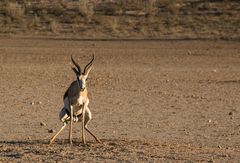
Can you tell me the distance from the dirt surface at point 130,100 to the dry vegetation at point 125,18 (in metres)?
2.24

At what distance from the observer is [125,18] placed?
1507 inches

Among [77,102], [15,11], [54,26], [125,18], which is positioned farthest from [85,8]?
[77,102]

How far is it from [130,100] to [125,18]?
19274mm

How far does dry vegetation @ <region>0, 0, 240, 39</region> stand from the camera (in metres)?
35.4

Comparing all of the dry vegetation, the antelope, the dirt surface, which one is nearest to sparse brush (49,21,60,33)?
the dry vegetation

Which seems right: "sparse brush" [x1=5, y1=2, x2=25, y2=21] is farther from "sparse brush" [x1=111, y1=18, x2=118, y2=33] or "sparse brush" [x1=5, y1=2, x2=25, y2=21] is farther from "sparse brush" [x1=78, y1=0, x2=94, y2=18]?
"sparse brush" [x1=111, y1=18, x2=118, y2=33]

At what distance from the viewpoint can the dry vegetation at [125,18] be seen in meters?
35.4

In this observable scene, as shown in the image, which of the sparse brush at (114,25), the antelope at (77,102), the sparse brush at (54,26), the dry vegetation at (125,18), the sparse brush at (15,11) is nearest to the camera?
the antelope at (77,102)

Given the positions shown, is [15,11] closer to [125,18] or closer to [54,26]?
[54,26]

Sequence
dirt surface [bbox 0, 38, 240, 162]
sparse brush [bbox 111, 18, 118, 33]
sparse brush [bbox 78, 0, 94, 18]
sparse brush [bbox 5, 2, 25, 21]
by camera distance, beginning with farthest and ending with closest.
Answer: sparse brush [bbox 78, 0, 94, 18] < sparse brush [bbox 5, 2, 25, 21] < sparse brush [bbox 111, 18, 118, 33] < dirt surface [bbox 0, 38, 240, 162]

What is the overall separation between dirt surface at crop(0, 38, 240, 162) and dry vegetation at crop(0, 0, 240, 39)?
88.4 inches

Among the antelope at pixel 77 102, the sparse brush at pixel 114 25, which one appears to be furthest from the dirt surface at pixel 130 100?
the sparse brush at pixel 114 25

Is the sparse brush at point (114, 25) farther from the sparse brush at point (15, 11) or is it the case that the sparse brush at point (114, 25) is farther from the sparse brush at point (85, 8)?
the sparse brush at point (15, 11)

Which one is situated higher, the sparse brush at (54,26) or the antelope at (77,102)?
the antelope at (77,102)
